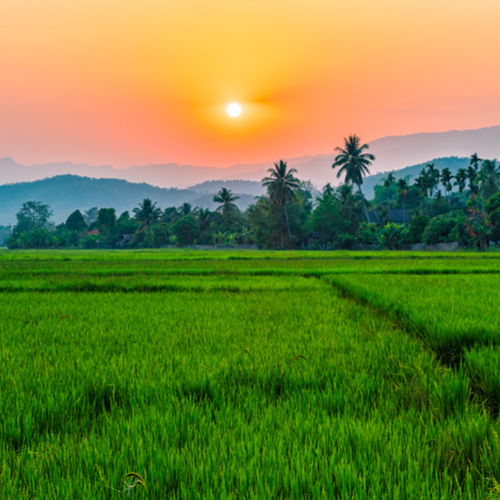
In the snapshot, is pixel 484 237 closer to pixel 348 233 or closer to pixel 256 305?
pixel 348 233

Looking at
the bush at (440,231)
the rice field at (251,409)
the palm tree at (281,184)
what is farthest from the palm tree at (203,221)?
the rice field at (251,409)

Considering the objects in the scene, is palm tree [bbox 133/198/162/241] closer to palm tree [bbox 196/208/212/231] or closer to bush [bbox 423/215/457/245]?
palm tree [bbox 196/208/212/231]

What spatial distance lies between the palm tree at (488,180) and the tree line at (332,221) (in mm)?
104

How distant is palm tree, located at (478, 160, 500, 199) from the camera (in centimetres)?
4528

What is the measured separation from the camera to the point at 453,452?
1623mm

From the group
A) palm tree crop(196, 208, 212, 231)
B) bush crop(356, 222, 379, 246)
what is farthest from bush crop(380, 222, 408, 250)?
palm tree crop(196, 208, 212, 231)

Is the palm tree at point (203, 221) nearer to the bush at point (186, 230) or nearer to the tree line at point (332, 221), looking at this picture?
the tree line at point (332, 221)

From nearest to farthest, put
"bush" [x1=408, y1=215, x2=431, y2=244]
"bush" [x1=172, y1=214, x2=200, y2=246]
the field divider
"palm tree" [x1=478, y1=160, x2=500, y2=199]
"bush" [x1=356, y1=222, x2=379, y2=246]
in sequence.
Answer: the field divider → "bush" [x1=408, y1=215, x2=431, y2=244] → "palm tree" [x1=478, y1=160, x2=500, y2=199] → "bush" [x1=356, y1=222, x2=379, y2=246] → "bush" [x1=172, y1=214, x2=200, y2=246]

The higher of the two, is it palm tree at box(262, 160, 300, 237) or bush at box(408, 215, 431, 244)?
palm tree at box(262, 160, 300, 237)

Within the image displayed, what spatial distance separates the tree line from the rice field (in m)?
36.6

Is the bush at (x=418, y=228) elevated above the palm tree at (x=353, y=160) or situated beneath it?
situated beneath

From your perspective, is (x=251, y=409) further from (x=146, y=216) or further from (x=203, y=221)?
(x=146, y=216)

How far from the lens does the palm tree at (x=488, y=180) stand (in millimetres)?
45281

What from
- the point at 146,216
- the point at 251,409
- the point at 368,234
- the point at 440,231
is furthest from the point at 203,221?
the point at 251,409
